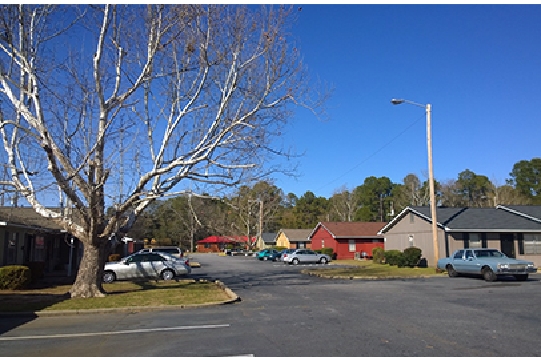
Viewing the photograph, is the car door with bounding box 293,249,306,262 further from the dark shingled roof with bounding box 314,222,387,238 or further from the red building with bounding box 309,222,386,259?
the dark shingled roof with bounding box 314,222,387,238

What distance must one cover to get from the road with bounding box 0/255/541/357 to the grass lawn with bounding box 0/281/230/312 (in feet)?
4.58

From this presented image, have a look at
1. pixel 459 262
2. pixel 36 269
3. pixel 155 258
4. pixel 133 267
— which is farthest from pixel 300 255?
pixel 36 269

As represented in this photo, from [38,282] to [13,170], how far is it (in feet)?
30.1

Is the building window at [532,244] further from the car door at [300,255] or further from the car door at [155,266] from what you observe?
the car door at [155,266]

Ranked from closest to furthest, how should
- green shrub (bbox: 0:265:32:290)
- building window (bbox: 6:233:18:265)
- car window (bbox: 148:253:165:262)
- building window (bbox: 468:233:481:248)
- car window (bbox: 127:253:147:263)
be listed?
green shrub (bbox: 0:265:32:290) < building window (bbox: 6:233:18:265) < car window (bbox: 127:253:147:263) < car window (bbox: 148:253:165:262) < building window (bbox: 468:233:481:248)

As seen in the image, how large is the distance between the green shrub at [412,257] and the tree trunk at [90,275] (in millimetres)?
22615

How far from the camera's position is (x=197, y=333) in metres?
10.5

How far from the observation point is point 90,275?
16969 millimetres

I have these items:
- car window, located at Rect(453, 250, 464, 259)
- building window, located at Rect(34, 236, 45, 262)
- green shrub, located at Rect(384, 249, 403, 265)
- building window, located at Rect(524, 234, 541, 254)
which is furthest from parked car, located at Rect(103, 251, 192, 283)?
building window, located at Rect(524, 234, 541, 254)

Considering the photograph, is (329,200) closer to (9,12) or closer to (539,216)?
(539,216)

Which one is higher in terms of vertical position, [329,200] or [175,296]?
[329,200]

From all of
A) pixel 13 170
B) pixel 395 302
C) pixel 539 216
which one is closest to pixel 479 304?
pixel 395 302

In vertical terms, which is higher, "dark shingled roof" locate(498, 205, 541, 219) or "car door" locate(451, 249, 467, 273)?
"dark shingled roof" locate(498, 205, 541, 219)

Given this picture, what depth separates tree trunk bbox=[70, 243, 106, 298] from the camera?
1683 cm
